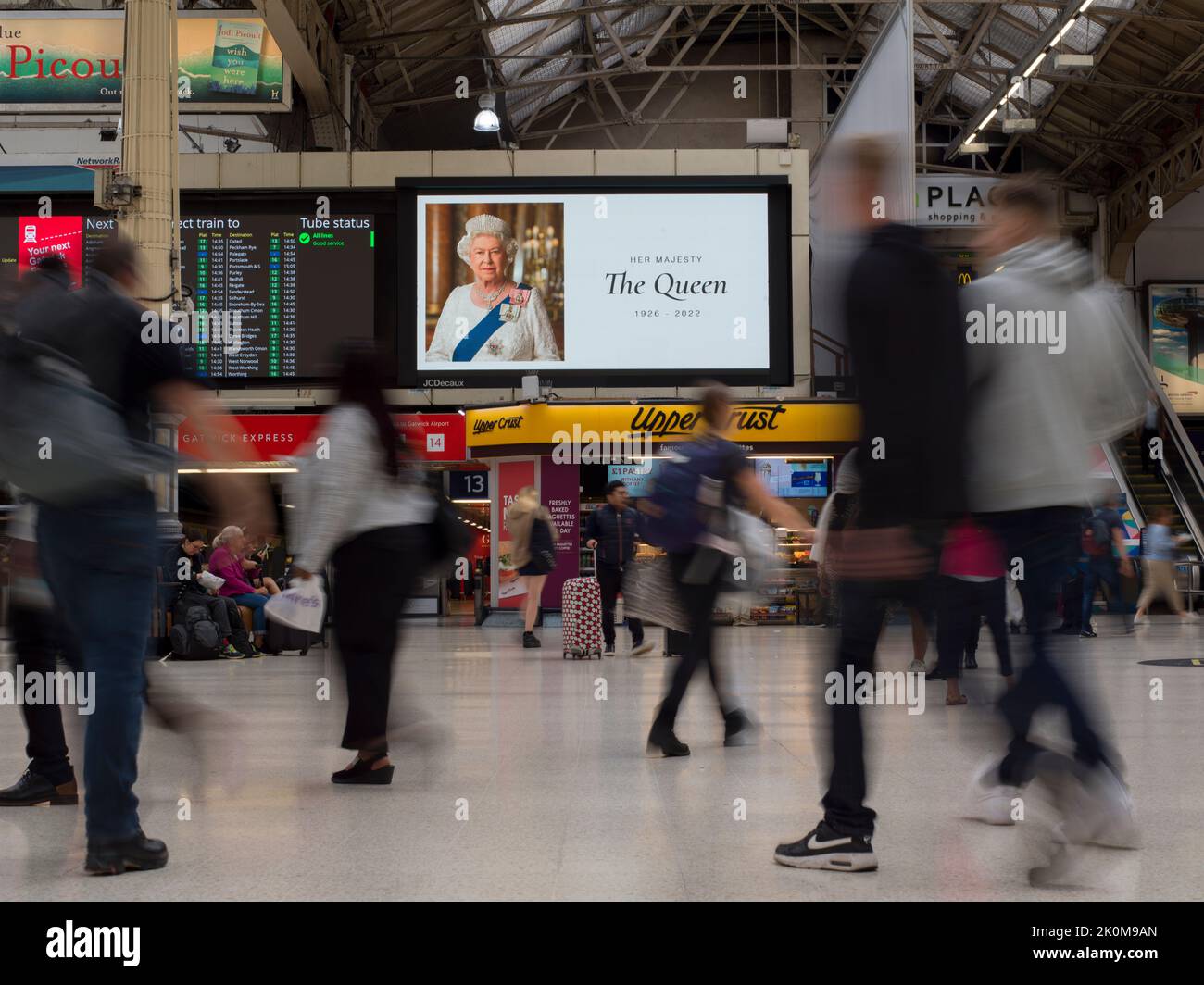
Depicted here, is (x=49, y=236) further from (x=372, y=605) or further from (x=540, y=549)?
(x=372, y=605)

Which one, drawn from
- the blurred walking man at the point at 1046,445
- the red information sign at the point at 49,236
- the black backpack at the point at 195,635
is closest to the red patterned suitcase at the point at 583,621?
the black backpack at the point at 195,635

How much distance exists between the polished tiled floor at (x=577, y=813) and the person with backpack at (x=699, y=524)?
264 mm

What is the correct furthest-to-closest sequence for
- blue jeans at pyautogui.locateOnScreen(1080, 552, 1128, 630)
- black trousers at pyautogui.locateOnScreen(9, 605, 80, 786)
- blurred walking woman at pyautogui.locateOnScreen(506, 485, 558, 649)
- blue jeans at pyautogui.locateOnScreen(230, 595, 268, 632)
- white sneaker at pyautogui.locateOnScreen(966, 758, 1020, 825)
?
blue jeans at pyautogui.locateOnScreen(1080, 552, 1128, 630)
blue jeans at pyautogui.locateOnScreen(230, 595, 268, 632)
blurred walking woman at pyautogui.locateOnScreen(506, 485, 558, 649)
black trousers at pyautogui.locateOnScreen(9, 605, 80, 786)
white sneaker at pyautogui.locateOnScreen(966, 758, 1020, 825)

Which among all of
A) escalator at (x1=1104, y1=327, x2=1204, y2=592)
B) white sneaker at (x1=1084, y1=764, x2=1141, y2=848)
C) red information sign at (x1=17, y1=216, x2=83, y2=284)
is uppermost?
red information sign at (x1=17, y1=216, x2=83, y2=284)

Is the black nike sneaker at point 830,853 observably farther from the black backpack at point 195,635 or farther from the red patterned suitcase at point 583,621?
the black backpack at point 195,635

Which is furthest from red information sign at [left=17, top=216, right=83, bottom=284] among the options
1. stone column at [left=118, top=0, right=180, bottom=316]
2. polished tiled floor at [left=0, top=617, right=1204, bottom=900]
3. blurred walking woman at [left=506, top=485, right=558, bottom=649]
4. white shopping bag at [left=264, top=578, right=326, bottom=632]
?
white shopping bag at [left=264, top=578, right=326, bottom=632]

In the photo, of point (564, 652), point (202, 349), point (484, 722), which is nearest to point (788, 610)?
point (564, 652)

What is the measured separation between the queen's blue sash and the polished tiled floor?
29.4 feet

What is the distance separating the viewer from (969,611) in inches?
235

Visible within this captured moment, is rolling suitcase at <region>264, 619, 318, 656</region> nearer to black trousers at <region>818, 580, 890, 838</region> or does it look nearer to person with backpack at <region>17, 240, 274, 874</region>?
person with backpack at <region>17, 240, 274, 874</region>

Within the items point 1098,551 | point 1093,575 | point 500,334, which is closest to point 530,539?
point 500,334

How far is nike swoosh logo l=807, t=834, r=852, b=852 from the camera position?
3.34 metres

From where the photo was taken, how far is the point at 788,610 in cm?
1925
